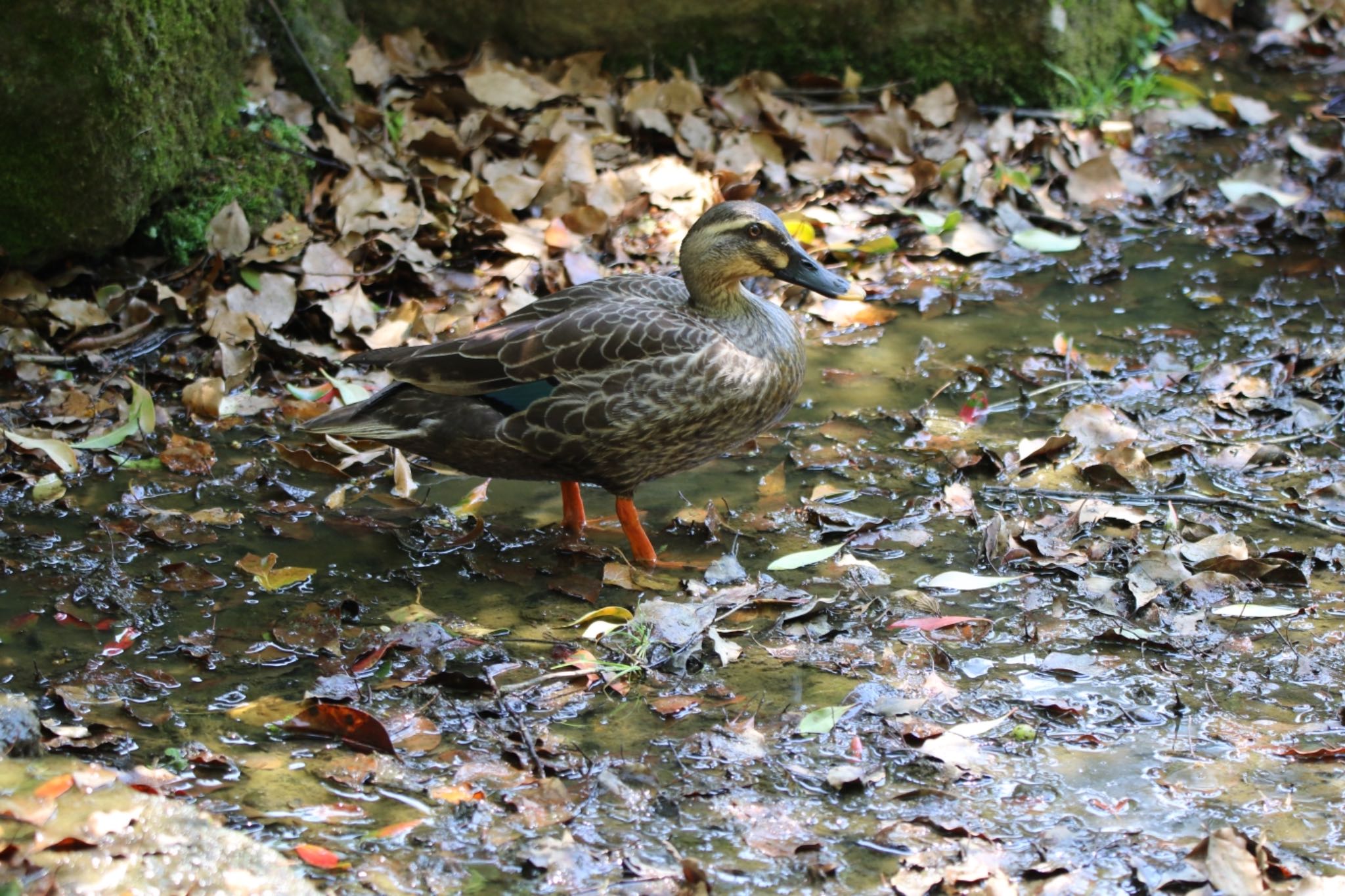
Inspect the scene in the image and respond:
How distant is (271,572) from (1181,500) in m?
2.97

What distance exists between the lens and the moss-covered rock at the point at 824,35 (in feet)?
24.1

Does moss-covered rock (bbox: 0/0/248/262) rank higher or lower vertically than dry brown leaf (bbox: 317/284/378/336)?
higher

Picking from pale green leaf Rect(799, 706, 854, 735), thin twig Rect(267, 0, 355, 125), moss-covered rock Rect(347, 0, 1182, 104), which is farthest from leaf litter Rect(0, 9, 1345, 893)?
moss-covered rock Rect(347, 0, 1182, 104)

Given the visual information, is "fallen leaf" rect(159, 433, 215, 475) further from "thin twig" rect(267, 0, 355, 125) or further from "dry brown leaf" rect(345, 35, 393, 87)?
"dry brown leaf" rect(345, 35, 393, 87)

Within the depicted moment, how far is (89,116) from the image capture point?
204 inches

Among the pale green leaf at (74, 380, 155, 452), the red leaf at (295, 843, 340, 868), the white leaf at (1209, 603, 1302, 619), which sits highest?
the pale green leaf at (74, 380, 155, 452)

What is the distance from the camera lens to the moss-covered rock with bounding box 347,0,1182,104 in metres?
7.36

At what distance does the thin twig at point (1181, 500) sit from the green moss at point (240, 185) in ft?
11.2

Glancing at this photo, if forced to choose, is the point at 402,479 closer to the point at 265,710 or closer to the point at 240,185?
the point at 265,710

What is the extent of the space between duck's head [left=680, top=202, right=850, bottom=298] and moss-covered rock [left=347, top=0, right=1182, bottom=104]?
3.22m

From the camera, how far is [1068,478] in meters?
4.74

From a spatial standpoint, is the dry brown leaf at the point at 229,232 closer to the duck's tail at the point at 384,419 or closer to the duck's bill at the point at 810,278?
the duck's tail at the point at 384,419

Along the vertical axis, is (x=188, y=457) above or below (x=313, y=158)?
below

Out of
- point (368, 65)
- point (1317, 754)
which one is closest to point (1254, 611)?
point (1317, 754)
